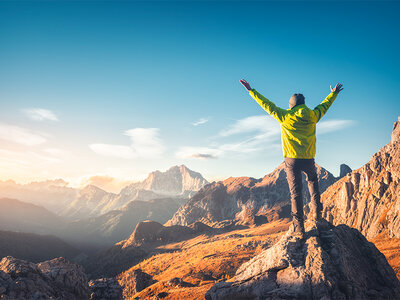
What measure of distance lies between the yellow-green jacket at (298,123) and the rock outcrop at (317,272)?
9.02 ft

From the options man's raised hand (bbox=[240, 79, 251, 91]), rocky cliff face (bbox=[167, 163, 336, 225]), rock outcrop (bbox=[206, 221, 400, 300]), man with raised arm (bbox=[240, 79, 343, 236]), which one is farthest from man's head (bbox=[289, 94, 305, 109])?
rocky cliff face (bbox=[167, 163, 336, 225])

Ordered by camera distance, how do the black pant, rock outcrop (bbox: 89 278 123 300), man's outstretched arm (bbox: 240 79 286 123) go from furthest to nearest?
rock outcrop (bbox: 89 278 123 300), the black pant, man's outstretched arm (bbox: 240 79 286 123)

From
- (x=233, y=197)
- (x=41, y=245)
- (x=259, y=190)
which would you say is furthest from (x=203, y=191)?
(x=41, y=245)

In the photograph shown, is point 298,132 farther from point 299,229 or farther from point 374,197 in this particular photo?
point 374,197

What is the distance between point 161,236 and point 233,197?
60.1 m

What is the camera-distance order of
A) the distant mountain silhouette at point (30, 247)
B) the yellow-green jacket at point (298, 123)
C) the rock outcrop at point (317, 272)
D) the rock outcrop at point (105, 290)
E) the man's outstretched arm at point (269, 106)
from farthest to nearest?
the distant mountain silhouette at point (30, 247) → the rock outcrop at point (105, 290) → the man's outstretched arm at point (269, 106) → the yellow-green jacket at point (298, 123) → the rock outcrop at point (317, 272)

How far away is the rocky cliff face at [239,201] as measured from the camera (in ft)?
390

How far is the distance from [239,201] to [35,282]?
13006cm

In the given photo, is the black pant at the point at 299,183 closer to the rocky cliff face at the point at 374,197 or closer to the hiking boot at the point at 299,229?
the hiking boot at the point at 299,229

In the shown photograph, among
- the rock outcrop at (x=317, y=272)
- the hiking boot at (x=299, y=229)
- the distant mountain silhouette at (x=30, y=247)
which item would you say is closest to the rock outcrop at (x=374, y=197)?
the rock outcrop at (x=317, y=272)

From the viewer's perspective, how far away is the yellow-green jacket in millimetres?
6097

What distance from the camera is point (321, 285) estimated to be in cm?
510

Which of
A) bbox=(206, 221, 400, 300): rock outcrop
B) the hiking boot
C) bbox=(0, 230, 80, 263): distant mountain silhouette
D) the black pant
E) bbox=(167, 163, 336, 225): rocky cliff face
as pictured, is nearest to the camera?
bbox=(206, 221, 400, 300): rock outcrop

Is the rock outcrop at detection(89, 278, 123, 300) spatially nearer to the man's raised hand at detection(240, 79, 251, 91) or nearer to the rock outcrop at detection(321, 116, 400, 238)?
the man's raised hand at detection(240, 79, 251, 91)
